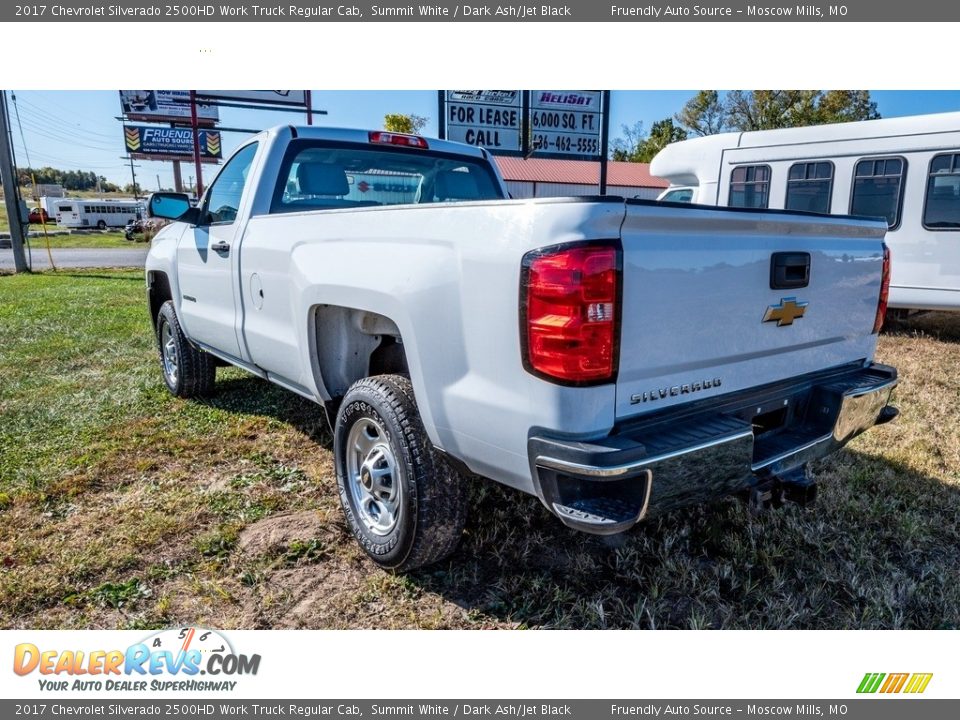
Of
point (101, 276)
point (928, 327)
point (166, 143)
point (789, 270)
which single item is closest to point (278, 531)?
point (789, 270)

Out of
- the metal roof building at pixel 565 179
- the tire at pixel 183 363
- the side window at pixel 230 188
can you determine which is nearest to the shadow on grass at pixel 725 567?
the side window at pixel 230 188

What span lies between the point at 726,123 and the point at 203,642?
42.1 m

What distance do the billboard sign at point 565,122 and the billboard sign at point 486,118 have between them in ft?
1.24

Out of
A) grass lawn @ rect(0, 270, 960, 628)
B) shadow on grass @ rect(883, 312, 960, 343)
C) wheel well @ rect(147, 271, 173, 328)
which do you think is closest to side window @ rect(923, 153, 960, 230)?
shadow on grass @ rect(883, 312, 960, 343)

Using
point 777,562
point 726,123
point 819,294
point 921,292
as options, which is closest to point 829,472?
point 777,562

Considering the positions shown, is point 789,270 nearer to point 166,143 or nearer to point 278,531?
point 278,531

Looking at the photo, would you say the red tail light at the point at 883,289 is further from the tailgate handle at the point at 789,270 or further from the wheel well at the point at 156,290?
the wheel well at the point at 156,290

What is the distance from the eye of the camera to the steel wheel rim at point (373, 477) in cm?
277

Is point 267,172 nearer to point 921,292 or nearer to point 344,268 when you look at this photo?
point 344,268

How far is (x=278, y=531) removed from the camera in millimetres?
3229

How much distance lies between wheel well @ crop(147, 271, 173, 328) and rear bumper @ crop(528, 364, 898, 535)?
4.40 meters

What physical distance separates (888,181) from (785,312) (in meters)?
7.64

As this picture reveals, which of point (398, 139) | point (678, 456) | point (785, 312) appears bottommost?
point (678, 456)

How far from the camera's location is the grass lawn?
2.63 metres
